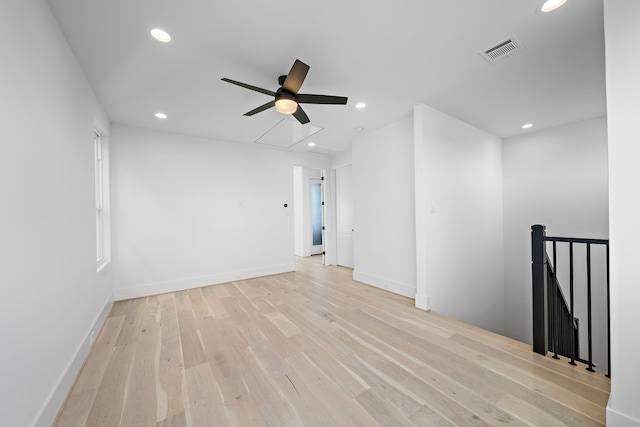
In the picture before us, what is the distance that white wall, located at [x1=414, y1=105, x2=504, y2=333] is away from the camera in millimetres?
3111

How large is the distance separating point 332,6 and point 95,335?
3667 millimetres

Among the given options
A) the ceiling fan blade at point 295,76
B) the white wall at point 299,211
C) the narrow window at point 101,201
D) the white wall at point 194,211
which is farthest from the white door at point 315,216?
the ceiling fan blade at point 295,76

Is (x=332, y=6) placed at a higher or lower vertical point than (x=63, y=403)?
higher

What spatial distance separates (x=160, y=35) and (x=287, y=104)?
1.08m

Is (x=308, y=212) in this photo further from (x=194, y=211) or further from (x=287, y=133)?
(x=194, y=211)

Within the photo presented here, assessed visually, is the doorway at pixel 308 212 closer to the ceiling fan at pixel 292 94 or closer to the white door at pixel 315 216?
the white door at pixel 315 216

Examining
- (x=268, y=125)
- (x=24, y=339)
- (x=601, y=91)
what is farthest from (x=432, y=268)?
(x=24, y=339)

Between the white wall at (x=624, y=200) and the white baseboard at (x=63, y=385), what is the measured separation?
3.19 m

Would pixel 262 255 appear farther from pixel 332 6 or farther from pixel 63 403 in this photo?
pixel 332 6

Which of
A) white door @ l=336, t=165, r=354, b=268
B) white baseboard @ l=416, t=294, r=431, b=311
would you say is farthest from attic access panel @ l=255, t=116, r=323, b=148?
white baseboard @ l=416, t=294, r=431, b=311

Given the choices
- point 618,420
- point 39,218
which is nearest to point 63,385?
point 39,218

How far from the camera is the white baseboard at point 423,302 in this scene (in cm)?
300

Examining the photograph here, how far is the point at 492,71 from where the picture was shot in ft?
7.79

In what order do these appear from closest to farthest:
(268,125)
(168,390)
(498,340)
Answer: (168,390)
(498,340)
(268,125)
